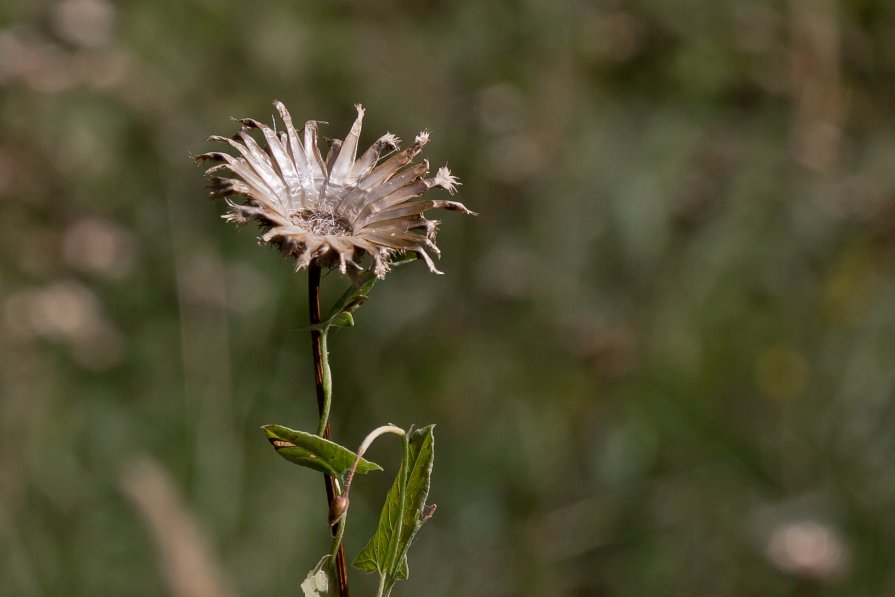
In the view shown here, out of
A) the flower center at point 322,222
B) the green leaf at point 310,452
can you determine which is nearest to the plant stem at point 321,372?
the green leaf at point 310,452

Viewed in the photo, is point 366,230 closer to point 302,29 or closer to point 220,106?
point 220,106

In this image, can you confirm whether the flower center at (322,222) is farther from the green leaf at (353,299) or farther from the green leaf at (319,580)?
the green leaf at (319,580)

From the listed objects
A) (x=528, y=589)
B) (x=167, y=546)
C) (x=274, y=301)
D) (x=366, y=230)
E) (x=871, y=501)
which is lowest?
(x=528, y=589)

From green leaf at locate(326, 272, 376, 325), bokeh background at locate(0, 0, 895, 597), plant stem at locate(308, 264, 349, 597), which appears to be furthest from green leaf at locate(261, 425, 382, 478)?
bokeh background at locate(0, 0, 895, 597)

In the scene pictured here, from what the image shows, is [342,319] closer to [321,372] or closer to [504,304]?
[321,372]

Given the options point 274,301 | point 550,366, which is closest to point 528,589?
point 550,366

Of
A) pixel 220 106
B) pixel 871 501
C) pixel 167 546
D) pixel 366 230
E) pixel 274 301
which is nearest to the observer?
pixel 366 230
